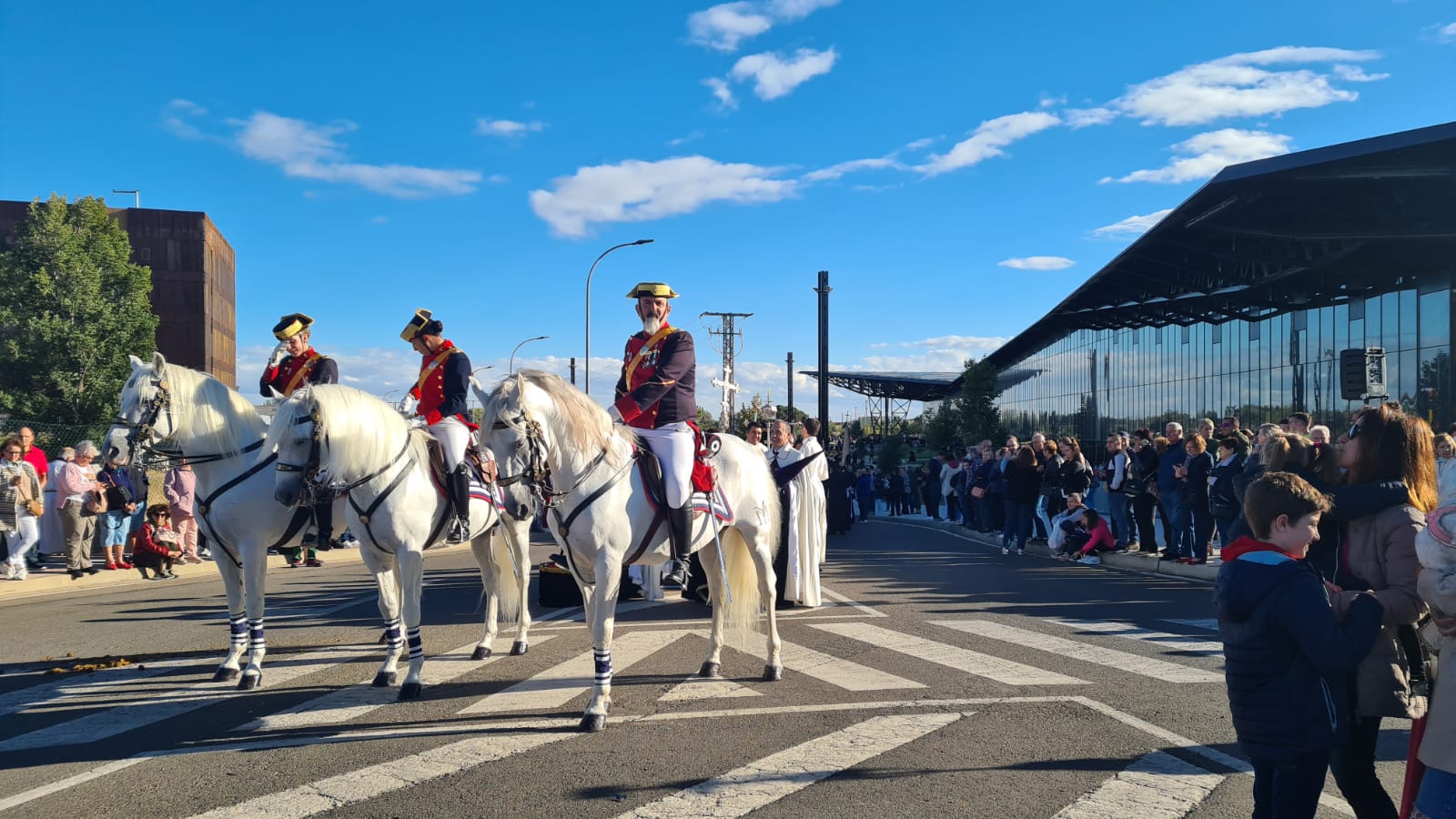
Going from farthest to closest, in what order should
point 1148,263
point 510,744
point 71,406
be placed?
point 71,406 → point 1148,263 → point 510,744

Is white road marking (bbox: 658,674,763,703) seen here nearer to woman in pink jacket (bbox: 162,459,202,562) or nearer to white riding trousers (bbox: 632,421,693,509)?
white riding trousers (bbox: 632,421,693,509)

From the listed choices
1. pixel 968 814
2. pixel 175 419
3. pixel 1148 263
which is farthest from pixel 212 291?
pixel 968 814

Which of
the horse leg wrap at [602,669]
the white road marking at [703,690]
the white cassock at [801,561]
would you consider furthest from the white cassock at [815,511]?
the horse leg wrap at [602,669]

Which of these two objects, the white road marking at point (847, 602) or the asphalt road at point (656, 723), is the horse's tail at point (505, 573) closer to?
the asphalt road at point (656, 723)

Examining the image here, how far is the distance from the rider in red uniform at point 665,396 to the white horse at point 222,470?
109 inches

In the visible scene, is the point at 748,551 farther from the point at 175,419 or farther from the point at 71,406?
the point at 71,406

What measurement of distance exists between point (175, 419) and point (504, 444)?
10.0ft

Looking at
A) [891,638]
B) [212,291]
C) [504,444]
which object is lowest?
[891,638]

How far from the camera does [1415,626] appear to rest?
3.82 metres

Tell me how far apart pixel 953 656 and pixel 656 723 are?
9.47 feet

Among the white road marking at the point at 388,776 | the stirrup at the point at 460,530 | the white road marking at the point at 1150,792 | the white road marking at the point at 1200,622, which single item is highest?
the stirrup at the point at 460,530

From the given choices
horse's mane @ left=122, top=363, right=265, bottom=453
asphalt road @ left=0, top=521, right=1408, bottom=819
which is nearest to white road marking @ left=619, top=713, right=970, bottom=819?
asphalt road @ left=0, top=521, right=1408, bottom=819

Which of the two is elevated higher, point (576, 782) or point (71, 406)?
point (71, 406)

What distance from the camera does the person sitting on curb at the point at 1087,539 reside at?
1567cm
